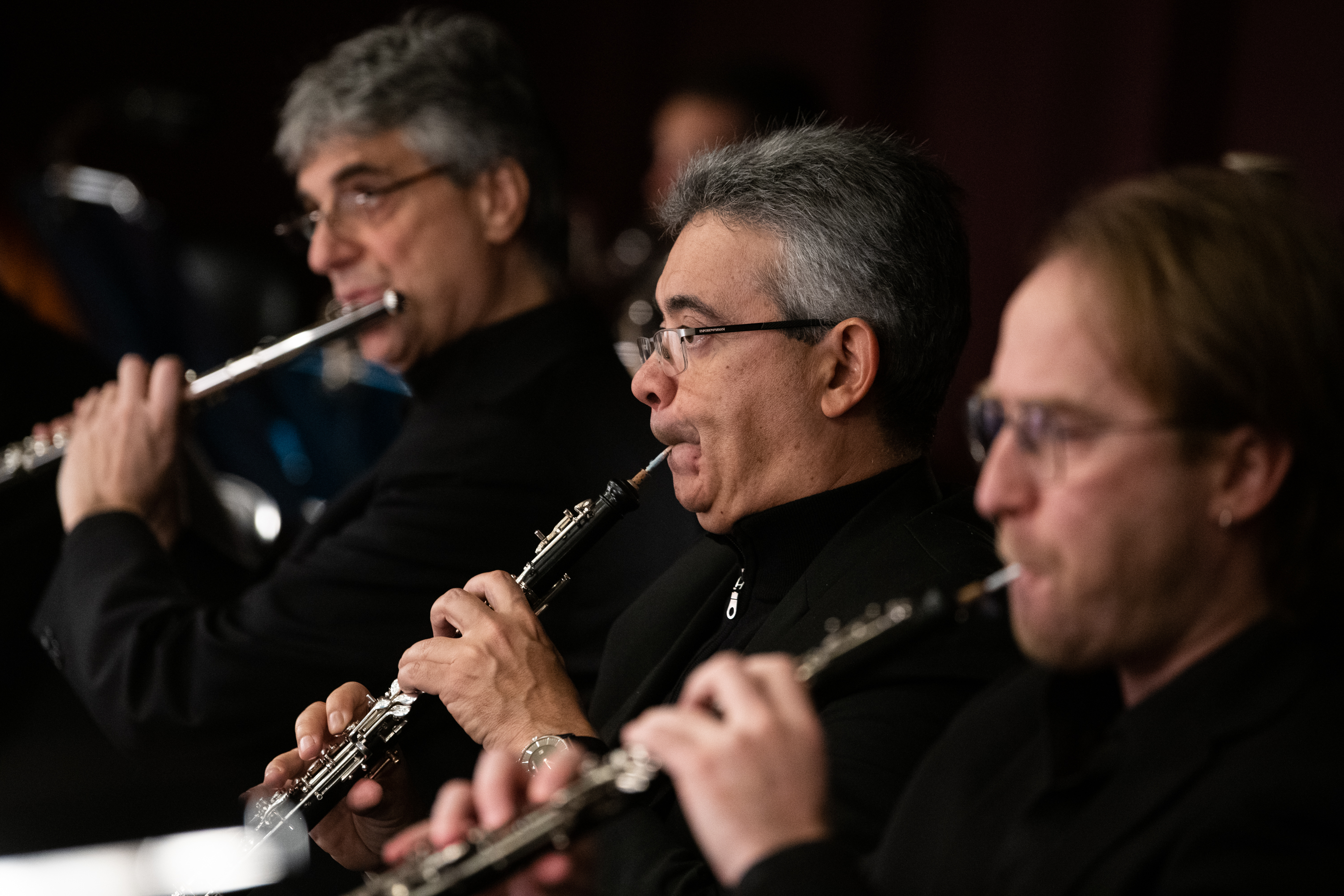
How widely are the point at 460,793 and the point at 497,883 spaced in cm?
9

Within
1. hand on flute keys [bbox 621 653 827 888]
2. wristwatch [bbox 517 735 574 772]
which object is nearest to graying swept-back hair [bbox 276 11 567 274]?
wristwatch [bbox 517 735 574 772]

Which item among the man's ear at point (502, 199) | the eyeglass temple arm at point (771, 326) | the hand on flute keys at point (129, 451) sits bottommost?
the eyeglass temple arm at point (771, 326)

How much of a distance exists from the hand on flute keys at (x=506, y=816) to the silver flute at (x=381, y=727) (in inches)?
21.9

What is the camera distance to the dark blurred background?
390cm

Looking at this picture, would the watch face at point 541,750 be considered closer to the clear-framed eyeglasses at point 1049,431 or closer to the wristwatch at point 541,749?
the wristwatch at point 541,749

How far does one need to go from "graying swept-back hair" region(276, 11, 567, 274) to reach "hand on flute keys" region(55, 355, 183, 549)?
500 mm

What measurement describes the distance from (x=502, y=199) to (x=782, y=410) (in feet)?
3.38

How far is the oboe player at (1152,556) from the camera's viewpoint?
1.04 metres

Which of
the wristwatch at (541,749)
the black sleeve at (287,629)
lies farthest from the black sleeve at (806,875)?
the black sleeve at (287,629)

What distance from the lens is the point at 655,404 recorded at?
184 centimetres

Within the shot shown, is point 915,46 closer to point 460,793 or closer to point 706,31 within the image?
point 706,31

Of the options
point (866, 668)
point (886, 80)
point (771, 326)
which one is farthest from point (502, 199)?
point (886, 80)

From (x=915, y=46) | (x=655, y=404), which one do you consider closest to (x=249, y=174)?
(x=915, y=46)

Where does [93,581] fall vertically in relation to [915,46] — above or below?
below
